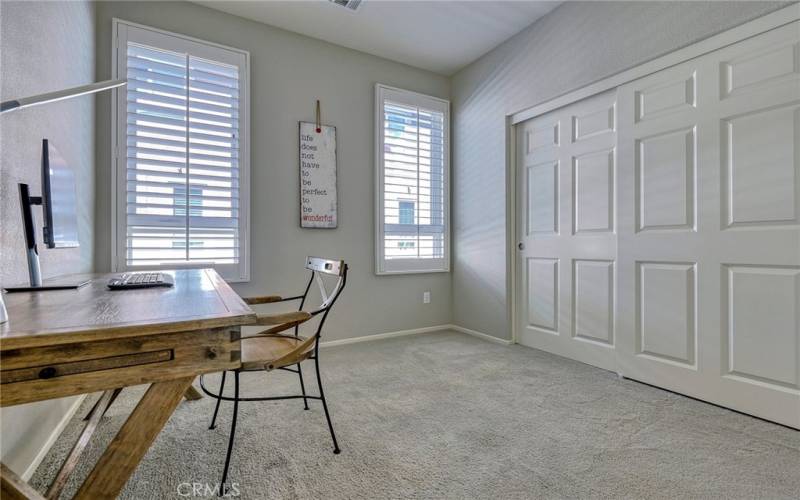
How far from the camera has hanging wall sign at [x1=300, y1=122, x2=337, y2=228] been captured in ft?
10.8

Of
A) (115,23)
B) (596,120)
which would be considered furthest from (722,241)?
(115,23)

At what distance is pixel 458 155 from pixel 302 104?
5.67 feet

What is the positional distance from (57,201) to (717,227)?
10.7 ft

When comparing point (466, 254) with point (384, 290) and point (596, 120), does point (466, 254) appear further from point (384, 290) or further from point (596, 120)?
point (596, 120)

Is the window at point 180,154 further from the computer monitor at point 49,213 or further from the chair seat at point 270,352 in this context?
the chair seat at point 270,352

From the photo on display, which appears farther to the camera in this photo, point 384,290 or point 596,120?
point 384,290

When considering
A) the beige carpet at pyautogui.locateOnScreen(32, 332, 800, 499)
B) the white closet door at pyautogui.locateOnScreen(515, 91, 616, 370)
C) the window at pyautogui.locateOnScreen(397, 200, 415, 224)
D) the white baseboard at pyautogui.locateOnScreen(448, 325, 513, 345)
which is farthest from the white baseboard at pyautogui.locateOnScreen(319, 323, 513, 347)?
the window at pyautogui.locateOnScreen(397, 200, 415, 224)

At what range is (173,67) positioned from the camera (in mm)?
2768

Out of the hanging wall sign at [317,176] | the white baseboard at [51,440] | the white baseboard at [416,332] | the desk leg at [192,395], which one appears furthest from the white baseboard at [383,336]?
the white baseboard at [51,440]

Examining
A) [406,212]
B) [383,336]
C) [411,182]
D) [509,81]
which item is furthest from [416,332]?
[509,81]

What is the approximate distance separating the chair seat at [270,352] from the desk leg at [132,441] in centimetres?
53

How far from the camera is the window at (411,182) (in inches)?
146
